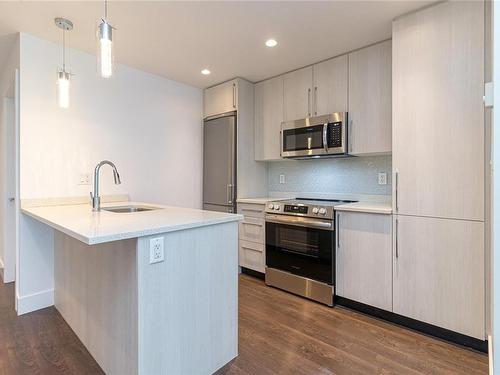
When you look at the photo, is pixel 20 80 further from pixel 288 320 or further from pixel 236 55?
pixel 288 320

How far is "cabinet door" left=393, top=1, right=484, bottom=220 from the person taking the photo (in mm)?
1859

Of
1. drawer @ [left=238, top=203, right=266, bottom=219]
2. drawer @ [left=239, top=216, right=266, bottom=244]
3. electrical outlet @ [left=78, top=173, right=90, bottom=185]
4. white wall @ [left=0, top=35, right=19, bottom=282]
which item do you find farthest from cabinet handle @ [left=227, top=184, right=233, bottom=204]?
white wall @ [left=0, top=35, right=19, bottom=282]

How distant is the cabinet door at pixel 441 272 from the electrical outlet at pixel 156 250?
1.75 m

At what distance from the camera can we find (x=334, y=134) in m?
2.78

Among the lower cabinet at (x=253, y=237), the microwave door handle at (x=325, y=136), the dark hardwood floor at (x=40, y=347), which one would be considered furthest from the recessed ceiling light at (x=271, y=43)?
the dark hardwood floor at (x=40, y=347)

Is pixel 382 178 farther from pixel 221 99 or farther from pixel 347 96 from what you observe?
pixel 221 99

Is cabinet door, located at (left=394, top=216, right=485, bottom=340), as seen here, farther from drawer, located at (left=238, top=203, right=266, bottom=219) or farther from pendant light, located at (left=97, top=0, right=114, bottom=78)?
pendant light, located at (left=97, top=0, right=114, bottom=78)

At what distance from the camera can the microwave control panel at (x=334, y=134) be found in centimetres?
273

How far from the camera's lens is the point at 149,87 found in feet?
11.0

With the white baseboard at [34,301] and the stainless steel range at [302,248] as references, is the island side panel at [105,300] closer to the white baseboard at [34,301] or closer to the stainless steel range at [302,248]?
the white baseboard at [34,301]

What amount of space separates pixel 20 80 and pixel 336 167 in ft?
10.1

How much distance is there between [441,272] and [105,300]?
2.18 metres

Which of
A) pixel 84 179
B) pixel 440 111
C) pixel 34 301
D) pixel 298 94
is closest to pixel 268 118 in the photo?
pixel 298 94

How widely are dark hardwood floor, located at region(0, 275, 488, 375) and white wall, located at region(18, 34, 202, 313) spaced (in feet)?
1.73
